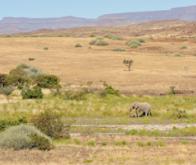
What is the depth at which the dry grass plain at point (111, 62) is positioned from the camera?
56.6 metres

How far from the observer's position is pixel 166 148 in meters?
24.3

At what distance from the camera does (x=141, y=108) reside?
3512 cm

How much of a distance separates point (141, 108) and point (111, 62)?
3868 cm

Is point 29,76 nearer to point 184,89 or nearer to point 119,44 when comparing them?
point 184,89

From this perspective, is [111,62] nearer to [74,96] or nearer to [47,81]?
[47,81]

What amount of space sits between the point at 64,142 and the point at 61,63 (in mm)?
46993

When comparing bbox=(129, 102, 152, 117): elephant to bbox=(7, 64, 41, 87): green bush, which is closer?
bbox=(129, 102, 152, 117): elephant

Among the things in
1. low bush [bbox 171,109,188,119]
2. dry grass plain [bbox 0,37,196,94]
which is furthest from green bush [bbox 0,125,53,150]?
dry grass plain [bbox 0,37,196,94]

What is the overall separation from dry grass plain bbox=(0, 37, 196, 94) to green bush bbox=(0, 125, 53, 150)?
2673 cm

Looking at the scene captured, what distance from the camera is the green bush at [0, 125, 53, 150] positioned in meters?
23.5

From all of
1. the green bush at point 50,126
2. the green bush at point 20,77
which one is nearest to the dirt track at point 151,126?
the green bush at point 50,126

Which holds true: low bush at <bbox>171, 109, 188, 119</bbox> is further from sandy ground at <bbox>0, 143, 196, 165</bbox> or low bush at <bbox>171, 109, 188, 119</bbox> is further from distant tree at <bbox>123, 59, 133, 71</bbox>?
distant tree at <bbox>123, 59, 133, 71</bbox>

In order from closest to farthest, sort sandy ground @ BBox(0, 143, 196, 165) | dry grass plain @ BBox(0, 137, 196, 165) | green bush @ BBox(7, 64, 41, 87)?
1. sandy ground @ BBox(0, 143, 196, 165)
2. dry grass plain @ BBox(0, 137, 196, 165)
3. green bush @ BBox(7, 64, 41, 87)

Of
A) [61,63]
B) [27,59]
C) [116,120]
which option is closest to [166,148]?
[116,120]
